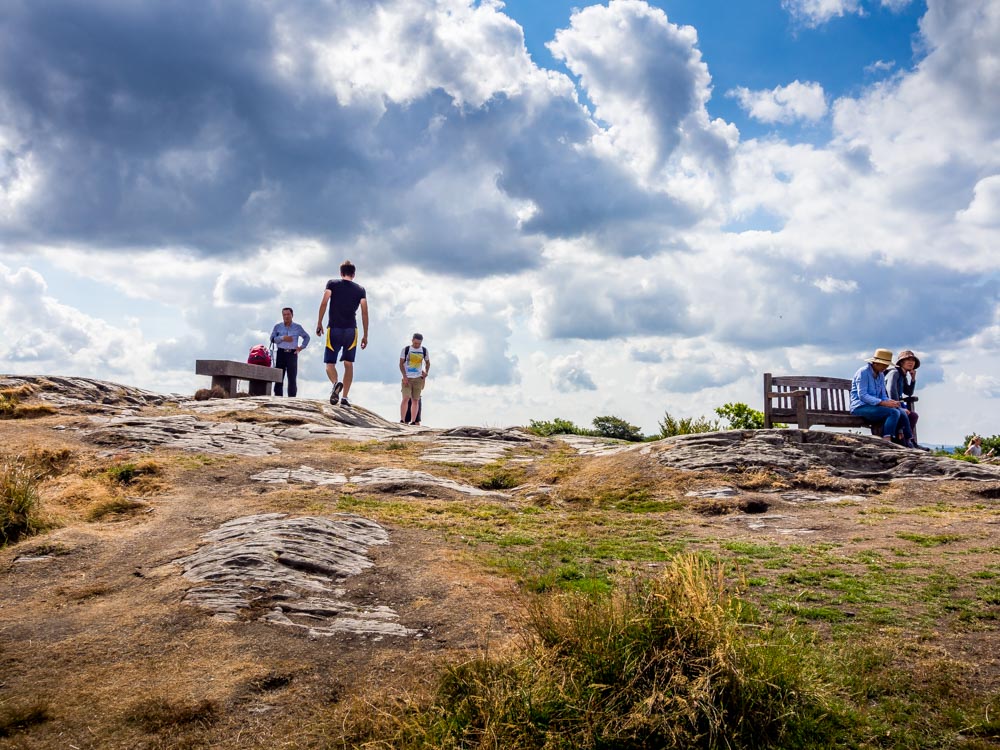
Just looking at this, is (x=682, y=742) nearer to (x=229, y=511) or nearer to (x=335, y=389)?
(x=229, y=511)

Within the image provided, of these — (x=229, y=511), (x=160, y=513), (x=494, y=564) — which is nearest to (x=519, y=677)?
(x=494, y=564)

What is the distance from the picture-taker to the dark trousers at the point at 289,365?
60.2 ft

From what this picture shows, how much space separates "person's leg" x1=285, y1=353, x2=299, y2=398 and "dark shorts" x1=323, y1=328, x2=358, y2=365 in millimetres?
3059

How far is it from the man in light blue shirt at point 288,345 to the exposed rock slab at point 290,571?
1109 centimetres

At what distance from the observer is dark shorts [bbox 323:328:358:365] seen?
15273 millimetres

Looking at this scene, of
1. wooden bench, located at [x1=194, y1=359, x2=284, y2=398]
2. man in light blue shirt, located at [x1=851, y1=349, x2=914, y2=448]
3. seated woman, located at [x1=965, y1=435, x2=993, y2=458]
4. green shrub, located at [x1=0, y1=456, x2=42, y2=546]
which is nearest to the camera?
green shrub, located at [x1=0, y1=456, x2=42, y2=546]

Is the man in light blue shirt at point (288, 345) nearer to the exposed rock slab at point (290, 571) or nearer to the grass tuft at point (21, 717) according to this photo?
the exposed rock slab at point (290, 571)

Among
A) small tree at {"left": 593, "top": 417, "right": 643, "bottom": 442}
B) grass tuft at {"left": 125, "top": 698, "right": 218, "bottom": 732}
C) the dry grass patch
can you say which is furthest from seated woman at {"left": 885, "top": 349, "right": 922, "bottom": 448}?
grass tuft at {"left": 125, "top": 698, "right": 218, "bottom": 732}

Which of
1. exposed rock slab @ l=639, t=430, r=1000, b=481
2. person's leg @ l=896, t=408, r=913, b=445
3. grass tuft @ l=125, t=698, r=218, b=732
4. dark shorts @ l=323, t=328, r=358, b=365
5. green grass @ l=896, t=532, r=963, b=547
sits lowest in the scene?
grass tuft @ l=125, t=698, r=218, b=732

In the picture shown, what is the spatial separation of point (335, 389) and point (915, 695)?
45.5 feet

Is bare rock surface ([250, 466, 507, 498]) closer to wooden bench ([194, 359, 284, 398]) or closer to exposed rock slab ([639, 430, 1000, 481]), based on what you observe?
exposed rock slab ([639, 430, 1000, 481])

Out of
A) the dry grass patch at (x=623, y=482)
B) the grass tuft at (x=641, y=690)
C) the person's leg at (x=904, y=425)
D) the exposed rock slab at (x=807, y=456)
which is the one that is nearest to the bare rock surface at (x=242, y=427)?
the dry grass patch at (x=623, y=482)

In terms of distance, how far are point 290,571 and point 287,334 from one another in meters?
12.9

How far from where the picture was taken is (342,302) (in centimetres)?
1516
